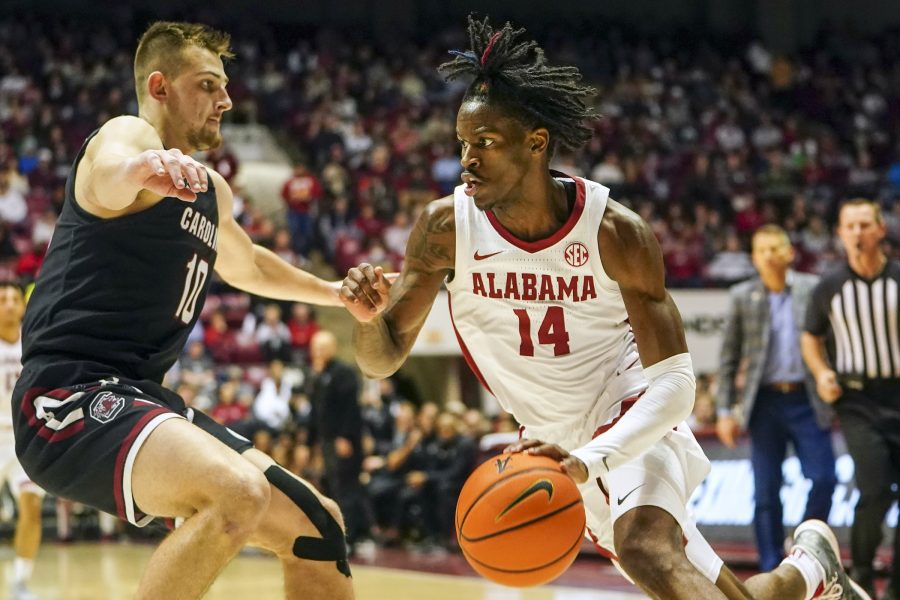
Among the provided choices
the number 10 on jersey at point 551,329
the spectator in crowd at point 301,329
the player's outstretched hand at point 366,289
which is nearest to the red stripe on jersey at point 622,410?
the number 10 on jersey at point 551,329

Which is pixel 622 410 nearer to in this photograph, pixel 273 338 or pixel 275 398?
pixel 275 398

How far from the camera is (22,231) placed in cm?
1535

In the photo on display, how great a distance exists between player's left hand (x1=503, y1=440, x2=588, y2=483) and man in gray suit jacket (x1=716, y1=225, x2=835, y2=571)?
4.09 metres

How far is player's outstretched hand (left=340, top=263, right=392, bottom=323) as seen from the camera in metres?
4.09

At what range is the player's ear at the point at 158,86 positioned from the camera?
4.27 metres

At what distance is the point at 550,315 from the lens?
413cm

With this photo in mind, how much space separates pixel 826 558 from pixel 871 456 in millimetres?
1915

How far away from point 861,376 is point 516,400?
10.7 feet

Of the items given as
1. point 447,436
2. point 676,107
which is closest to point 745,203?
point 676,107

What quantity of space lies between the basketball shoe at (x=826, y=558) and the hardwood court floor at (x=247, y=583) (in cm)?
231

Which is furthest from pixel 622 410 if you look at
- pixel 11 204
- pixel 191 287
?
pixel 11 204

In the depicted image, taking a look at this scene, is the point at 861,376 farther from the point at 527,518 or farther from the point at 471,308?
the point at 527,518

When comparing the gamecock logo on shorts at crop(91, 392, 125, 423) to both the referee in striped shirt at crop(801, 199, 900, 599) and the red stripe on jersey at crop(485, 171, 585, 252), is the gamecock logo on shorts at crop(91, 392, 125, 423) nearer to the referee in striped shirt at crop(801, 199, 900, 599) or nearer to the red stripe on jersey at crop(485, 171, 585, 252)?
the red stripe on jersey at crop(485, 171, 585, 252)

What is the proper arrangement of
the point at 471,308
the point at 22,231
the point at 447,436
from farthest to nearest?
the point at 22,231, the point at 447,436, the point at 471,308
